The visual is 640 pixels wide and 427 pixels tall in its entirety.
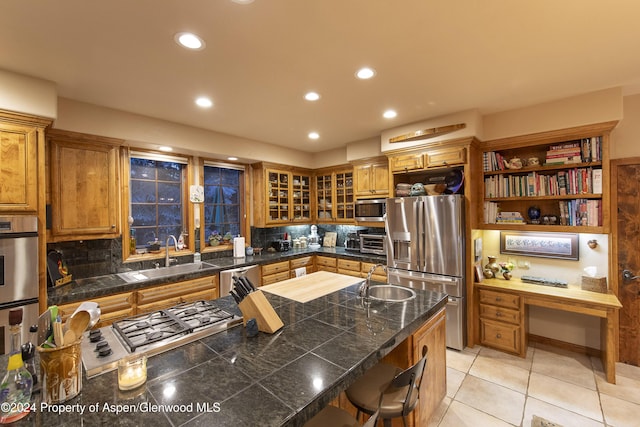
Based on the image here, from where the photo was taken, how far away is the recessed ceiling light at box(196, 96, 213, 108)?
8.95 feet

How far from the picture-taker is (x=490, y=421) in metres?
2.17

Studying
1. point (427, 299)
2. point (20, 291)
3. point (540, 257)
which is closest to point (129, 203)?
point (20, 291)

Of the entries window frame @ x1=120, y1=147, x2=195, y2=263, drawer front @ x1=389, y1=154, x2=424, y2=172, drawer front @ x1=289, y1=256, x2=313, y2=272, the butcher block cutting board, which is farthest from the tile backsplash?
drawer front @ x1=389, y1=154, x2=424, y2=172

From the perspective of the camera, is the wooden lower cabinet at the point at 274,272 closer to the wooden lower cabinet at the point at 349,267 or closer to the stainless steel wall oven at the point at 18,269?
the wooden lower cabinet at the point at 349,267

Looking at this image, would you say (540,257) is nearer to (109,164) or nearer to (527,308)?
(527,308)

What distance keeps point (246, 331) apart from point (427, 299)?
1.34 meters

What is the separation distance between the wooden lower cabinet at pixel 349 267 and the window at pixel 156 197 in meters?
2.37

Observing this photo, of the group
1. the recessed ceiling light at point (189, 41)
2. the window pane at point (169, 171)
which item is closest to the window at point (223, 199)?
the window pane at point (169, 171)

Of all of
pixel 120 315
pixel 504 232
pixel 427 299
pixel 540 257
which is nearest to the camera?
pixel 427 299

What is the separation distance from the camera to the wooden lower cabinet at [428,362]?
1.78 m

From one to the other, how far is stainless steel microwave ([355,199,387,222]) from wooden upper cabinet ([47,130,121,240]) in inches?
123

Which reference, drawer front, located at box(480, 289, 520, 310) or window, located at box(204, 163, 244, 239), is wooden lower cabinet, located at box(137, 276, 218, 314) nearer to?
window, located at box(204, 163, 244, 239)

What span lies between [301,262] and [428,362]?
2820 mm

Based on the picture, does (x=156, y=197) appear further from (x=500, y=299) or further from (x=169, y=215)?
(x=500, y=299)
